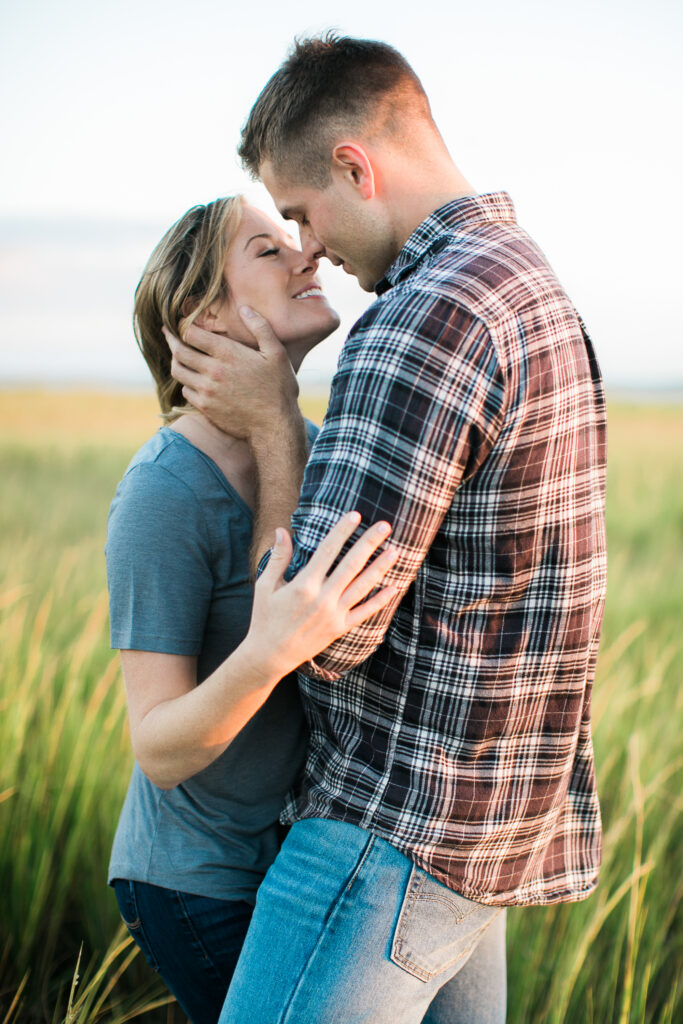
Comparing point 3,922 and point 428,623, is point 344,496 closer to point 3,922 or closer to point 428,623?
point 428,623

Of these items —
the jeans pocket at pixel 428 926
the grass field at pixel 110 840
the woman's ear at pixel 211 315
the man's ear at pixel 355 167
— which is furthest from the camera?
the grass field at pixel 110 840

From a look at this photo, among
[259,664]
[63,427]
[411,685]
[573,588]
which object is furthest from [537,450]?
[63,427]

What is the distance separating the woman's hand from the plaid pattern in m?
0.03

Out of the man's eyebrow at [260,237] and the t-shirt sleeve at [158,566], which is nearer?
the t-shirt sleeve at [158,566]

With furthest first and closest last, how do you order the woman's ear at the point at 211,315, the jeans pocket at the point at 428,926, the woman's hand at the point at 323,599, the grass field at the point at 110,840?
the grass field at the point at 110,840 < the woman's ear at the point at 211,315 < the jeans pocket at the point at 428,926 < the woman's hand at the point at 323,599

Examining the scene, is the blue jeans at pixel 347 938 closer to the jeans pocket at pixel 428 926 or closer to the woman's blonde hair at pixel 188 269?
the jeans pocket at pixel 428 926

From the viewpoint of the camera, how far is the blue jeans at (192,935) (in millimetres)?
1544

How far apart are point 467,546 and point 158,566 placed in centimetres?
57

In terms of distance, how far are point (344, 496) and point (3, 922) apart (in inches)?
72.6

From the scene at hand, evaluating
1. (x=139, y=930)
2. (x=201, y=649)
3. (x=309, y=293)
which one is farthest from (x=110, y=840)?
(x=309, y=293)

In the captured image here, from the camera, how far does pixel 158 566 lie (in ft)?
4.79

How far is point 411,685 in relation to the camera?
1.27m

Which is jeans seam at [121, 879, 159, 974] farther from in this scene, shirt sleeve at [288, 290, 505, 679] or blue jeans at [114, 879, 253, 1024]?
shirt sleeve at [288, 290, 505, 679]

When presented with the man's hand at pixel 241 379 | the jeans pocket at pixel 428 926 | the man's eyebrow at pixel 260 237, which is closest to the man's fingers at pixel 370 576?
the jeans pocket at pixel 428 926
